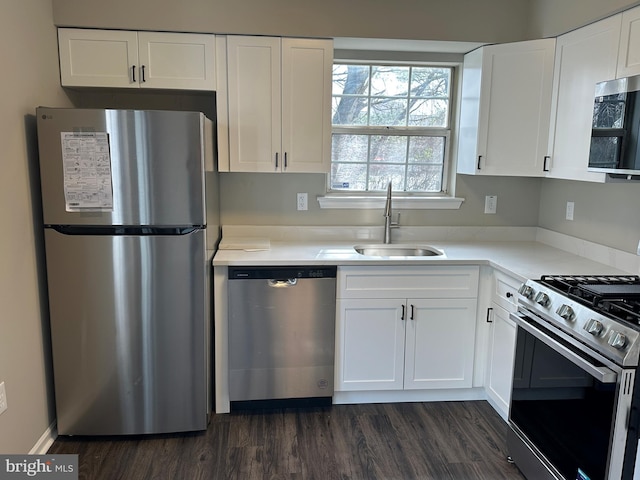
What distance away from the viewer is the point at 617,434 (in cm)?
165

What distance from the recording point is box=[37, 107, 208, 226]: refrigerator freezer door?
2.21 m

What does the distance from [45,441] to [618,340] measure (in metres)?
2.54

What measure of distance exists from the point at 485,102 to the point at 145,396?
8.14ft

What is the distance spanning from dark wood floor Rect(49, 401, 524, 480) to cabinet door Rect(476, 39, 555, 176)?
1470mm

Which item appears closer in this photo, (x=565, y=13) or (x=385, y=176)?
(x=565, y=13)

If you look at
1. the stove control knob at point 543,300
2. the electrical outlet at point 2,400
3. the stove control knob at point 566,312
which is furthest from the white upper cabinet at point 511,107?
the electrical outlet at point 2,400

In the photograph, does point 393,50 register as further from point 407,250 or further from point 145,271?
point 145,271

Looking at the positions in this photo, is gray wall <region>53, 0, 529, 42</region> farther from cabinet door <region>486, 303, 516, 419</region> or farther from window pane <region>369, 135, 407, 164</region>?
cabinet door <region>486, 303, 516, 419</region>

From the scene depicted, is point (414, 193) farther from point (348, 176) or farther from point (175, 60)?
point (175, 60)

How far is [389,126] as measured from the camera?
10.8ft

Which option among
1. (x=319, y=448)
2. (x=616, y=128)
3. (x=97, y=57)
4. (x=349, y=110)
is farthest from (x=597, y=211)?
(x=97, y=57)

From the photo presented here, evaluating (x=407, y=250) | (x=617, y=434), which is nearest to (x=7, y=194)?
(x=407, y=250)

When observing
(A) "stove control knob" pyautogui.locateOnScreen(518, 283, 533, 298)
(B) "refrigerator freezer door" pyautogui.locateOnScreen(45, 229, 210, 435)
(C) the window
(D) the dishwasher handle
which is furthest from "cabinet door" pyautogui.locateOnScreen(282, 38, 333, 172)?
(A) "stove control knob" pyautogui.locateOnScreen(518, 283, 533, 298)

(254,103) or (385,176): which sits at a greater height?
(254,103)
